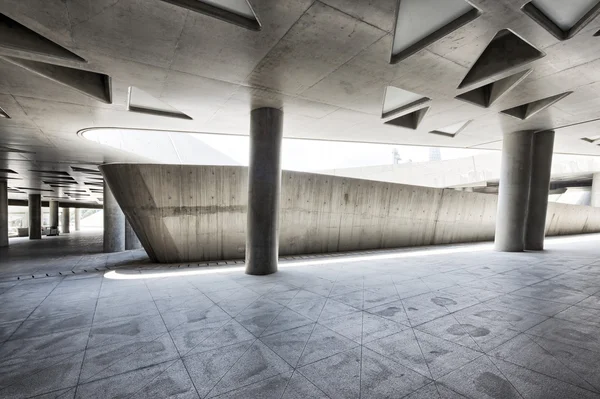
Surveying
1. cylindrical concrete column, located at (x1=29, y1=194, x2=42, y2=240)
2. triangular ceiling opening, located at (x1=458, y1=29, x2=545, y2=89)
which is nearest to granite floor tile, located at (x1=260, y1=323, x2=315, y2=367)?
triangular ceiling opening, located at (x1=458, y1=29, x2=545, y2=89)

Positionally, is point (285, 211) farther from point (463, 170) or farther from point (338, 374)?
point (463, 170)

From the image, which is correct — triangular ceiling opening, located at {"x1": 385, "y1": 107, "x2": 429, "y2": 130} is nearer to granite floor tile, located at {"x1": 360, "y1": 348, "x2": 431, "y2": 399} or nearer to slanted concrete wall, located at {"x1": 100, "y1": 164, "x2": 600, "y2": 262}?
slanted concrete wall, located at {"x1": 100, "y1": 164, "x2": 600, "y2": 262}

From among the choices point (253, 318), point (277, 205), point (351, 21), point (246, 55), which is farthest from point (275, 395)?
point (277, 205)

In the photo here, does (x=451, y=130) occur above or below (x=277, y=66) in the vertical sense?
above

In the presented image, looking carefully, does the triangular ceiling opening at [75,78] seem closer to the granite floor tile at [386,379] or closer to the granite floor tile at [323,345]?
the granite floor tile at [323,345]

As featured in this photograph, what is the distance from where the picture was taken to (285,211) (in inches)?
501

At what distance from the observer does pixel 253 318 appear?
5312 millimetres

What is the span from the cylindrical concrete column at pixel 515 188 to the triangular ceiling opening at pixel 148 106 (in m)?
14.5

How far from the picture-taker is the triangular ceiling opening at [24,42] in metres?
5.60

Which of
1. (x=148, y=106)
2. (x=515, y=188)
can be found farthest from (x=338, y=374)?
(x=515, y=188)

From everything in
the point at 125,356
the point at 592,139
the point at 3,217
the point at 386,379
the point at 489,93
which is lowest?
the point at 3,217

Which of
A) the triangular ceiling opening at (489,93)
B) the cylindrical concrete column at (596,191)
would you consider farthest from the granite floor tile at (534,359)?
the cylindrical concrete column at (596,191)

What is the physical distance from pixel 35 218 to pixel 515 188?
1828 inches

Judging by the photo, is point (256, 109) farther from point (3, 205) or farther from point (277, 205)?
point (3, 205)
